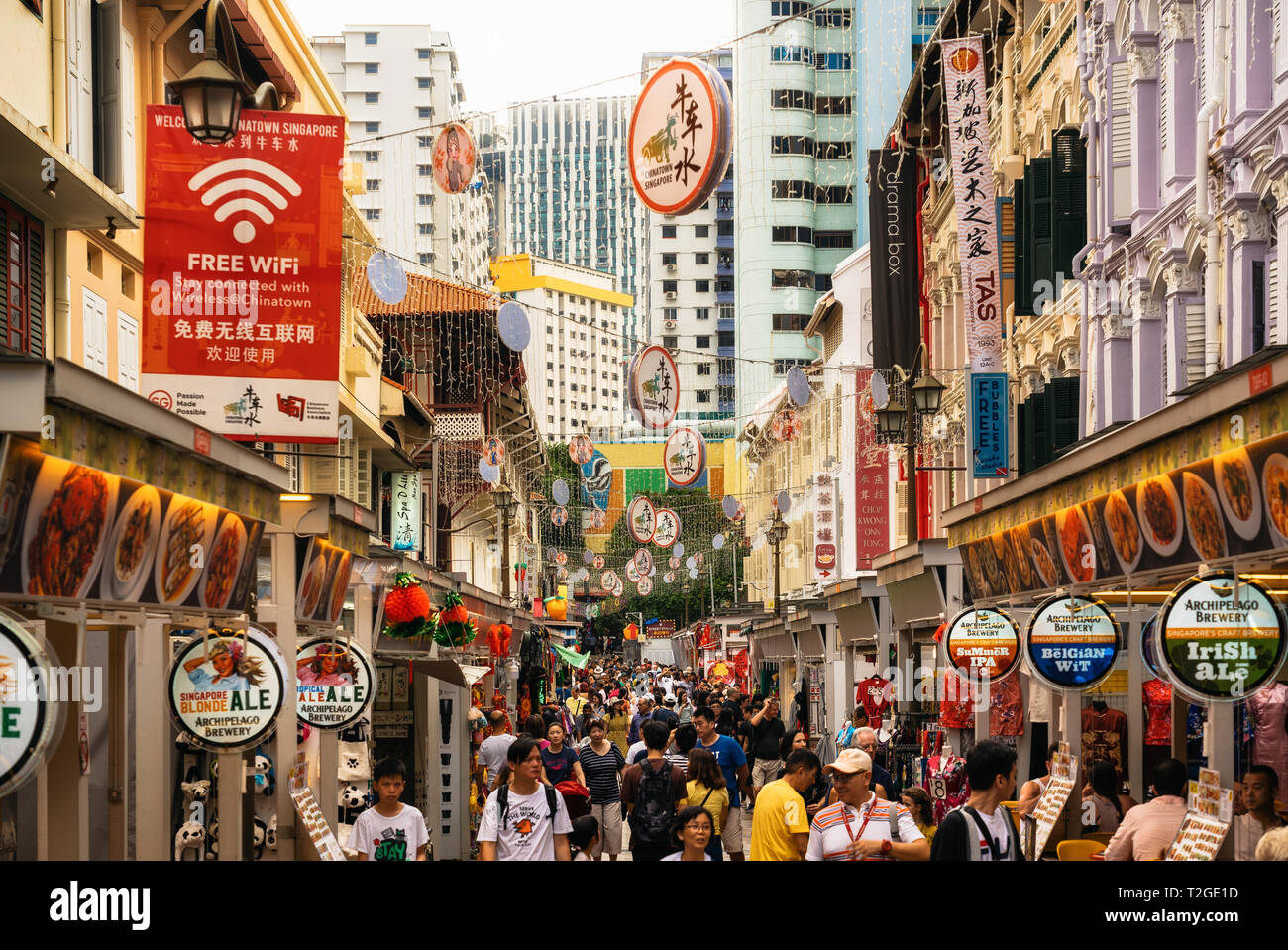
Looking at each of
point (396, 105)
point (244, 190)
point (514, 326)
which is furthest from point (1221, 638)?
point (396, 105)

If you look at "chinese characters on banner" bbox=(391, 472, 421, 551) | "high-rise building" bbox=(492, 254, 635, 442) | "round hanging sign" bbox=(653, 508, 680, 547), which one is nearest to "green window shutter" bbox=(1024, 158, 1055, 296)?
"high-rise building" bbox=(492, 254, 635, 442)

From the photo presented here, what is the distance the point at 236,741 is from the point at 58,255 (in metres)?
7.23

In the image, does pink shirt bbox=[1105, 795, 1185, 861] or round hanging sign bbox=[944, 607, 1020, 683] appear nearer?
pink shirt bbox=[1105, 795, 1185, 861]

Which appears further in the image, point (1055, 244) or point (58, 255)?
point (1055, 244)

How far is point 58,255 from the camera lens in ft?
49.6

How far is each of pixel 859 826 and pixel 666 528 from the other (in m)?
37.0

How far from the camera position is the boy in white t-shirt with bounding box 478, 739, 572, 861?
32.4ft

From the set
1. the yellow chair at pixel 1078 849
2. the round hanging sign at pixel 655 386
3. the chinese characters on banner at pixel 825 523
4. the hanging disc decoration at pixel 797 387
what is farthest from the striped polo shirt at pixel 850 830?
the chinese characters on banner at pixel 825 523

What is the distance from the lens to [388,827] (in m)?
9.79

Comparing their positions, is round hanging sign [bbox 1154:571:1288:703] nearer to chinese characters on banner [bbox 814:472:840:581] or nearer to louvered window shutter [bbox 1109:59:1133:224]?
louvered window shutter [bbox 1109:59:1133:224]

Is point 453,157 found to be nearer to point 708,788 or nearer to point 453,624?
point 453,624

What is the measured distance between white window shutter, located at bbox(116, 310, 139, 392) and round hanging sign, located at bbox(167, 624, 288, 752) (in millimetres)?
8366
